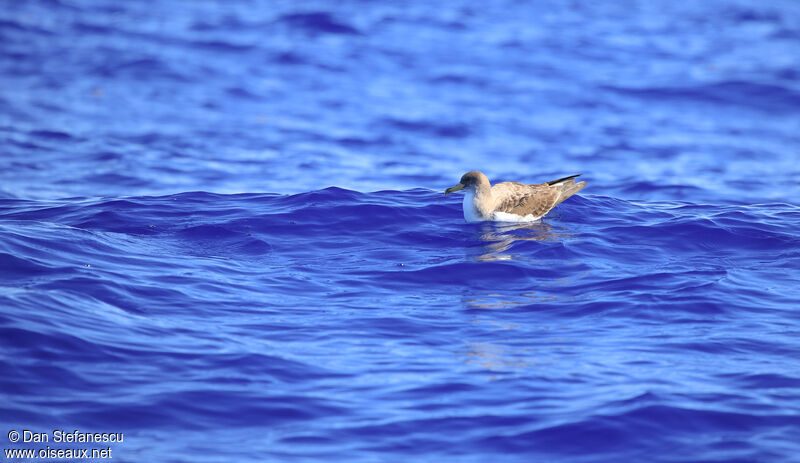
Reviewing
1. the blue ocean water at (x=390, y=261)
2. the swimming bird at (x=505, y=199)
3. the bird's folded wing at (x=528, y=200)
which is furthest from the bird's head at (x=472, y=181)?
the blue ocean water at (x=390, y=261)

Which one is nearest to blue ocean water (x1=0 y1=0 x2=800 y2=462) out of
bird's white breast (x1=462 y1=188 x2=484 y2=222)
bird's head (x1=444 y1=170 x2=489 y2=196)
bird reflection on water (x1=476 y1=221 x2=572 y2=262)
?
bird reflection on water (x1=476 y1=221 x2=572 y2=262)

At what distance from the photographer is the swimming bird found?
13.1 meters

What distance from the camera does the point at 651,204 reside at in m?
15.0

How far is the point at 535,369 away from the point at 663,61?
21.6 metres

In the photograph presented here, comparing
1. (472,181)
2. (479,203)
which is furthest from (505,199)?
(472,181)

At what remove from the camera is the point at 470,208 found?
43.0 feet

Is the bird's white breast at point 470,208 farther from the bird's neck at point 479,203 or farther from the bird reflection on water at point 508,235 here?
the bird reflection on water at point 508,235

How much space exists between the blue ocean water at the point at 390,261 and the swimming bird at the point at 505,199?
0.88 feet

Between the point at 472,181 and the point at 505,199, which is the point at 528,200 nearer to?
the point at 505,199

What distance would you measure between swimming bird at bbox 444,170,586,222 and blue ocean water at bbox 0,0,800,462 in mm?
267

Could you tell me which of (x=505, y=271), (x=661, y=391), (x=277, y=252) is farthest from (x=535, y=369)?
(x=277, y=252)

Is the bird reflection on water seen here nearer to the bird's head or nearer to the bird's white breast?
the bird's white breast

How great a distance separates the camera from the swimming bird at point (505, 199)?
42.8 feet

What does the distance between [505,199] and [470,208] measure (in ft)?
1.95
